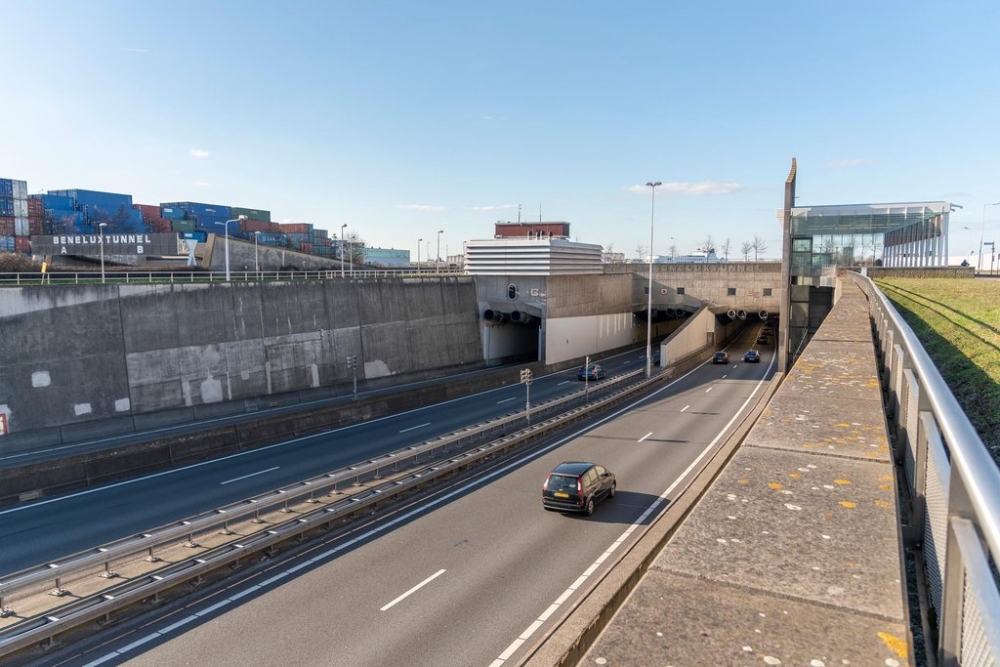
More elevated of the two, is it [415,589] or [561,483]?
[561,483]

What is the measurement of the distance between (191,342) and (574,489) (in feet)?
80.1

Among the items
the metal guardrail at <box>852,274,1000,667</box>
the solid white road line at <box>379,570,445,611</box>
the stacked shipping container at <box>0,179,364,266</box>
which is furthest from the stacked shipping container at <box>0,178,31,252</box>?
the metal guardrail at <box>852,274,1000,667</box>

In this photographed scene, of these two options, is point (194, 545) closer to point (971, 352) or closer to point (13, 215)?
point (971, 352)

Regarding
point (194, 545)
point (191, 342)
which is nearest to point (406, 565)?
point (194, 545)

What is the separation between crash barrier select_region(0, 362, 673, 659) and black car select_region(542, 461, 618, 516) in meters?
4.10

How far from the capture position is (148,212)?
72.2 meters

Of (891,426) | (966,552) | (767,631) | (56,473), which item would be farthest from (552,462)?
(966,552)

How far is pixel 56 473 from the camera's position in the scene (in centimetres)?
2028

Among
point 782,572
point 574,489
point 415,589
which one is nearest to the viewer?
point 782,572

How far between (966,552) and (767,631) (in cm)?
153

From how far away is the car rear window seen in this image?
16.3 metres

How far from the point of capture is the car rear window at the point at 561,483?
53.4ft

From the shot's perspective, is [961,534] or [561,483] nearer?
[961,534]

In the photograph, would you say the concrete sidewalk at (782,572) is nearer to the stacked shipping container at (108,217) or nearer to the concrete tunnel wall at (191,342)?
the concrete tunnel wall at (191,342)
